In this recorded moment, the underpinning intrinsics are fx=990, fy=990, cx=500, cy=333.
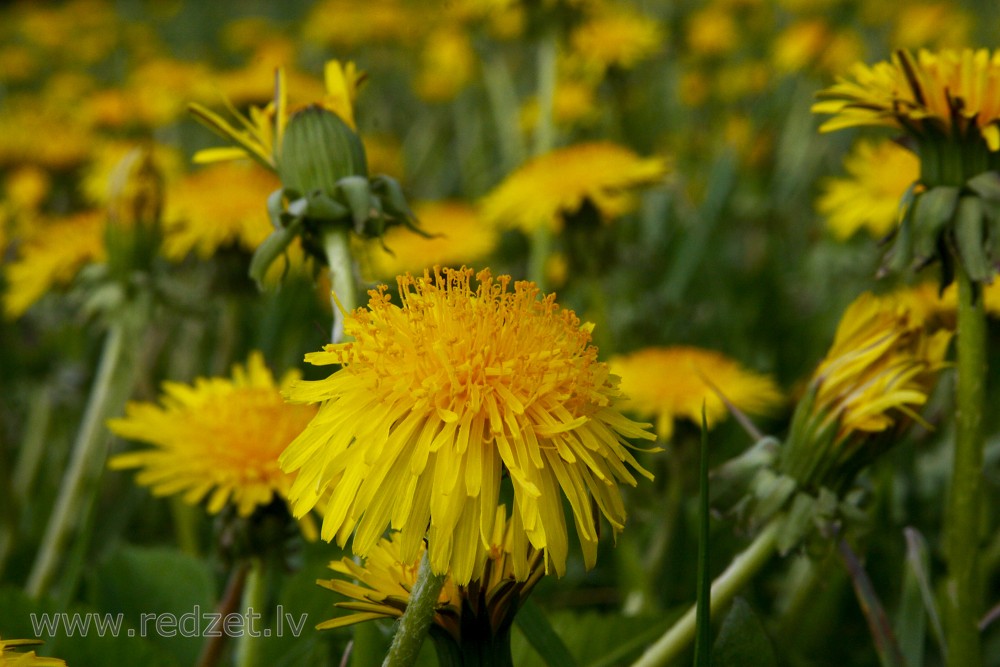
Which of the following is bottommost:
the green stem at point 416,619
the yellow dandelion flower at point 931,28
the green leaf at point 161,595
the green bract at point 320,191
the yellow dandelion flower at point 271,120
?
the green stem at point 416,619

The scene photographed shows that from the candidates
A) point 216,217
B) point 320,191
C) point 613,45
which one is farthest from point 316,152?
point 613,45

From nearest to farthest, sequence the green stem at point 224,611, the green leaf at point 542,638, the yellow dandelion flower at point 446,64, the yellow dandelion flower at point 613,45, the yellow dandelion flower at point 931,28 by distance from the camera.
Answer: the green leaf at point 542,638
the green stem at point 224,611
the yellow dandelion flower at point 613,45
the yellow dandelion flower at point 446,64
the yellow dandelion flower at point 931,28

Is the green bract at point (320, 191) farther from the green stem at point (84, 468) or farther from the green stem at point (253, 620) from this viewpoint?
the green stem at point (84, 468)

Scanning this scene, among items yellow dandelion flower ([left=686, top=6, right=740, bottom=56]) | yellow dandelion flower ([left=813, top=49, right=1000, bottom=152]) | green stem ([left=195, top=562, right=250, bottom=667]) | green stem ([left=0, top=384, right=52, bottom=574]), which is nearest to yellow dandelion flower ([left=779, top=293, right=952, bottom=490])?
yellow dandelion flower ([left=813, top=49, right=1000, bottom=152])

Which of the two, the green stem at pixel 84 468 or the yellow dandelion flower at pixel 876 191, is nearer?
the green stem at pixel 84 468

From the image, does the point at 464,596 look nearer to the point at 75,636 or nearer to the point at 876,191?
the point at 75,636

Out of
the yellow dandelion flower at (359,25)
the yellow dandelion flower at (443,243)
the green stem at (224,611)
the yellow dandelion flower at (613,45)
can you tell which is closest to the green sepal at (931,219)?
the green stem at (224,611)
